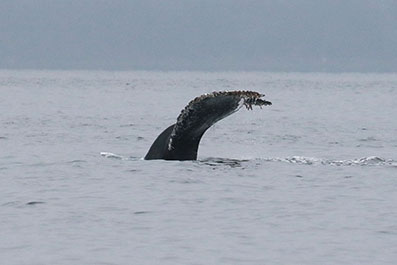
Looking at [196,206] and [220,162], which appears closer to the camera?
[196,206]

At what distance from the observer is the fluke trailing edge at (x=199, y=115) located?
1850cm

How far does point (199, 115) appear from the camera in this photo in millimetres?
18812

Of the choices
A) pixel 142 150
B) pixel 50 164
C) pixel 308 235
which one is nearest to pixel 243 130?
pixel 142 150

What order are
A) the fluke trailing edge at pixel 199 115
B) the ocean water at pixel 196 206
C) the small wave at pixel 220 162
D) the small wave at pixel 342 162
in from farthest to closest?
the small wave at pixel 342 162 → the small wave at pixel 220 162 → the fluke trailing edge at pixel 199 115 → the ocean water at pixel 196 206

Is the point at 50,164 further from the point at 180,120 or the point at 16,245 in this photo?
the point at 16,245

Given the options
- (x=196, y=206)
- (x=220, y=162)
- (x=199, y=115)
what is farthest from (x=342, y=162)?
(x=196, y=206)

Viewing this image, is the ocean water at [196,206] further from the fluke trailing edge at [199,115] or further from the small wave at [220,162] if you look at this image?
the fluke trailing edge at [199,115]

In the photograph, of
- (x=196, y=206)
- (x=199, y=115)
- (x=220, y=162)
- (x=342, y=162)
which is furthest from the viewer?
(x=342, y=162)

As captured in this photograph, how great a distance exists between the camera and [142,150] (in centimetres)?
2856

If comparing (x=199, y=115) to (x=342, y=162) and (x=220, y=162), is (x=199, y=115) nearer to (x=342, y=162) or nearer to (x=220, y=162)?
(x=220, y=162)

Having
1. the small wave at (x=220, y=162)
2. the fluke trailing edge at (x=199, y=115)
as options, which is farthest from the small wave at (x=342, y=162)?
the fluke trailing edge at (x=199, y=115)

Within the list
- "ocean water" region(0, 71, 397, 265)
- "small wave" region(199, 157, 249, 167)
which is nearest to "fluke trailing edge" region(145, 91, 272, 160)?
"ocean water" region(0, 71, 397, 265)

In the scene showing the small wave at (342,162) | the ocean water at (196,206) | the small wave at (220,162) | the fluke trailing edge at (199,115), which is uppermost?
the fluke trailing edge at (199,115)

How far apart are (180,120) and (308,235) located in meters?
→ 3.81
